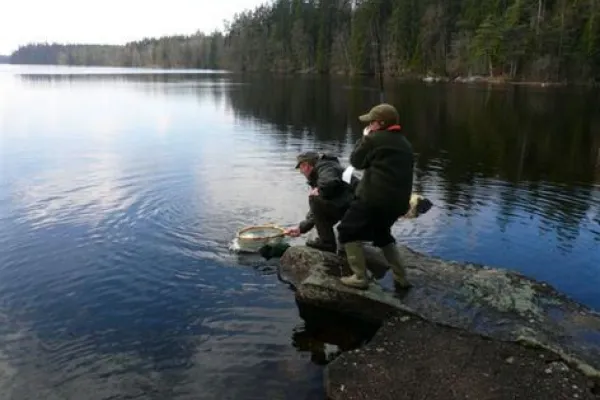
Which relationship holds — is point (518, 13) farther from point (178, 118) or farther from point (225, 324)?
point (225, 324)

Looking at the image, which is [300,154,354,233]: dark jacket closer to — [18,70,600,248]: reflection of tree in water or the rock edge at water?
the rock edge at water

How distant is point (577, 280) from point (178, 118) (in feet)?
96.1

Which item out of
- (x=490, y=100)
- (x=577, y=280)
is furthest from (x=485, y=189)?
(x=490, y=100)

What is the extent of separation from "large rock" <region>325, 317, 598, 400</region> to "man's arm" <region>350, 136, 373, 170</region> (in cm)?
222

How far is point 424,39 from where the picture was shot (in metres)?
97.5

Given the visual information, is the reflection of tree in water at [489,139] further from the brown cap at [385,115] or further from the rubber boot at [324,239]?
the brown cap at [385,115]

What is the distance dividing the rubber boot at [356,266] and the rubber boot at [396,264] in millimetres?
357

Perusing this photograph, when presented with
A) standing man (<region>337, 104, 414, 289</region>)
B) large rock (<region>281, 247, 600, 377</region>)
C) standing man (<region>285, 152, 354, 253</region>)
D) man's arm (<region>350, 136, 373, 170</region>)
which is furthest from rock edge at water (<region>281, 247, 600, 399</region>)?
man's arm (<region>350, 136, 373, 170</region>)

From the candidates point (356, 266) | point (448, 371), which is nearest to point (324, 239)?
point (356, 266)

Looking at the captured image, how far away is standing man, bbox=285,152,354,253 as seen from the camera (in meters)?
8.62

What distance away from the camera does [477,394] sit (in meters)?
5.57

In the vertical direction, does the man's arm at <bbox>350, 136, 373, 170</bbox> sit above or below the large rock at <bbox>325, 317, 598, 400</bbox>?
above

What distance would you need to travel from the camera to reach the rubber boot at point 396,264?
297 inches

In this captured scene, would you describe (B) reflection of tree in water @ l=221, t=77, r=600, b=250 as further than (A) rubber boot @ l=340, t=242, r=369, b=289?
Yes
